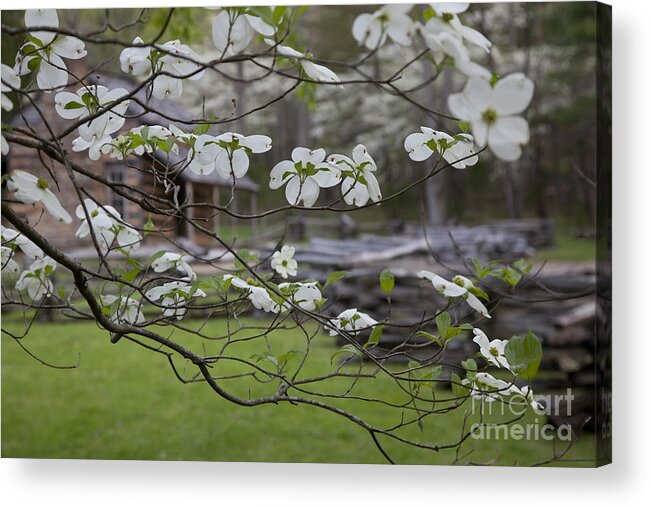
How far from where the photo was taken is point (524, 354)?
110 cm

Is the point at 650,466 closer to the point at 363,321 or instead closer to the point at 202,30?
the point at 363,321

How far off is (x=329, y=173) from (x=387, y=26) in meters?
0.39

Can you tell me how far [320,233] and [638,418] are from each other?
155 cm

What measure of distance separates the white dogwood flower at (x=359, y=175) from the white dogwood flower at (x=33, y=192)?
14.4 inches

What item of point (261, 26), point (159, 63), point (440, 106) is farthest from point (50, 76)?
point (440, 106)

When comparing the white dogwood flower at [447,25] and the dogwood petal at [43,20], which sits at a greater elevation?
the dogwood petal at [43,20]

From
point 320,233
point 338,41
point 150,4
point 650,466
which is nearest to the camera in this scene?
point 650,466

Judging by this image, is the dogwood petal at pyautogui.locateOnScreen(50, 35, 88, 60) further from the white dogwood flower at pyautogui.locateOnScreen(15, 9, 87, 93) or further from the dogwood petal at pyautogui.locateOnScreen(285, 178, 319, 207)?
the dogwood petal at pyautogui.locateOnScreen(285, 178, 319, 207)

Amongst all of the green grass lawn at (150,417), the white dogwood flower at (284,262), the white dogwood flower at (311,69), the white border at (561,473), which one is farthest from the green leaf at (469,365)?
the green grass lawn at (150,417)

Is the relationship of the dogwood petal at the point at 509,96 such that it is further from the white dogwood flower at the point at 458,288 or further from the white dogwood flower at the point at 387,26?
the white dogwood flower at the point at 458,288

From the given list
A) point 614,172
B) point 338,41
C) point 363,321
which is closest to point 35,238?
point 363,321

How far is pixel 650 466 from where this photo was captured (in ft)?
7.82

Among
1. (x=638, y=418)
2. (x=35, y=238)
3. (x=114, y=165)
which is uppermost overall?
(x=114, y=165)

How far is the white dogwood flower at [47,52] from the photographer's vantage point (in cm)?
111
